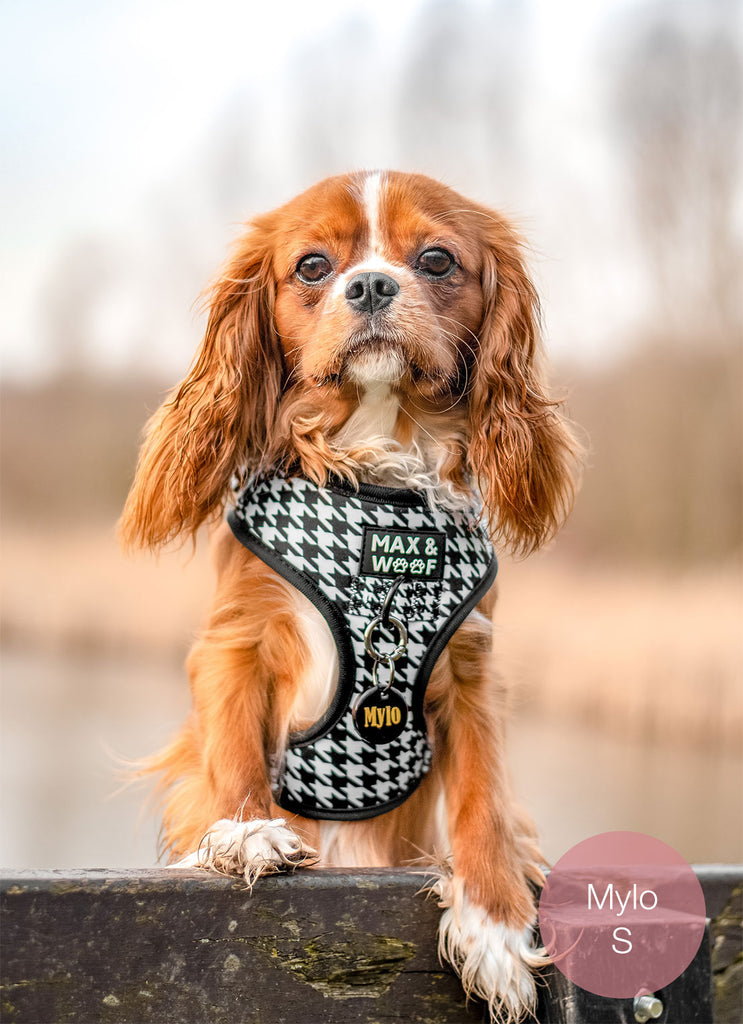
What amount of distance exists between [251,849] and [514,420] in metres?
0.90

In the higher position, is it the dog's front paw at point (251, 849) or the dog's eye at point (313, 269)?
the dog's eye at point (313, 269)

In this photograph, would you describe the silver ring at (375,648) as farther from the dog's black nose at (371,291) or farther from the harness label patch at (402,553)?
the dog's black nose at (371,291)

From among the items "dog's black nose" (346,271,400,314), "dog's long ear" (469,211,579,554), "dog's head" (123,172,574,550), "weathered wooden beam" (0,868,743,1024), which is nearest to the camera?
"weathered wooden beam" (0,868,743,1024)

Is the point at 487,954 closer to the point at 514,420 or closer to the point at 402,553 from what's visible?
the point at 402,553

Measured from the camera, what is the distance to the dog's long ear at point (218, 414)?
1.95 m

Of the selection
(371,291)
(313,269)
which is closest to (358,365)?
(371,291)

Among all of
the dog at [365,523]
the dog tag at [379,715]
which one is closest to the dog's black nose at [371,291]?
the dog at [365,523]

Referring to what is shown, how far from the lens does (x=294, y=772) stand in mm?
1842

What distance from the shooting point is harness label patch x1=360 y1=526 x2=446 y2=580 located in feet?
5.88

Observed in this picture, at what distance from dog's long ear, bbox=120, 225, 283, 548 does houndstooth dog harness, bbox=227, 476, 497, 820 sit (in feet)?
0.42

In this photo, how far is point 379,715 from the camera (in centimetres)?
179

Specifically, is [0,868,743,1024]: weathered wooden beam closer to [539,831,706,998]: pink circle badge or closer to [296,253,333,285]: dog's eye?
[539,831,706,998]: pink circle badge

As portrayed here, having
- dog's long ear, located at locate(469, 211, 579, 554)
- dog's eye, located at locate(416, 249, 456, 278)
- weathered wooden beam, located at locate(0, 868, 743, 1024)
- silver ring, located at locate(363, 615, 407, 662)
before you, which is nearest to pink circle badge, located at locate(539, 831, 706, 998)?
weathered wooden beam, located at locate(0, 868, 743, 1024)

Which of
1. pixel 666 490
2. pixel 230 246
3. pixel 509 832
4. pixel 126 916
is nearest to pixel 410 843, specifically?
pixel 509 832
